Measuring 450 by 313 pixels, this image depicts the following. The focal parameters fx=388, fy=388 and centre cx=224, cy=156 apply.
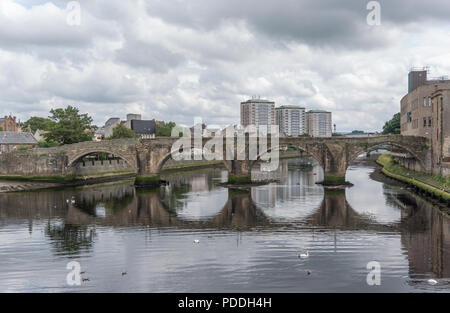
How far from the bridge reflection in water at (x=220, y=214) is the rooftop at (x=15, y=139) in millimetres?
30891

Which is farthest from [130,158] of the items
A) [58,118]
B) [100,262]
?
[100,262]

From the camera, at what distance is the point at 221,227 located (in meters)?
29.9

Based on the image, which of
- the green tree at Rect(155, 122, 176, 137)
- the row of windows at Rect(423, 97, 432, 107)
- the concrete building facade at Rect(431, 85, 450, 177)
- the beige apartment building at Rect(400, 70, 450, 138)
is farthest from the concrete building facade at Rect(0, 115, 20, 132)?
the concrete building facade at Rect(431, 85, 450, 177)

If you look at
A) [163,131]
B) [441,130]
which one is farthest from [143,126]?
[441,130]

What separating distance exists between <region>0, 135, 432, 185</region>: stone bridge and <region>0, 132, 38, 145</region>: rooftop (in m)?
16.6

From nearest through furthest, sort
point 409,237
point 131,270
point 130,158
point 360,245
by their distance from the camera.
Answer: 1. point 131,270
2. point 360,245
3. point 409,237
4. point 130,158

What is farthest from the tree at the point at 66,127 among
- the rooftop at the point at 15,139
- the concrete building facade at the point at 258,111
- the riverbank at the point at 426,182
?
the concrete building facade at the point at 258,111

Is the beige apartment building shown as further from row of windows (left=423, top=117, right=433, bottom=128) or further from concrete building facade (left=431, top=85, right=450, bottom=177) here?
concrete building facade (left=431, top=85, right=450, bottom=177)

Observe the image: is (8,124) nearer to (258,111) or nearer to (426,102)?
(426,102)

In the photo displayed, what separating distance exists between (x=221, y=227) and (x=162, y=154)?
29.2 m

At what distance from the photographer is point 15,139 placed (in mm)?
76625

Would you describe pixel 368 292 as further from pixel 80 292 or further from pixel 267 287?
pixel 80 292

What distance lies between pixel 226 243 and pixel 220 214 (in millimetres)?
10222

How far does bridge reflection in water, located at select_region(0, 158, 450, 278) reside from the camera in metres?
25.6
